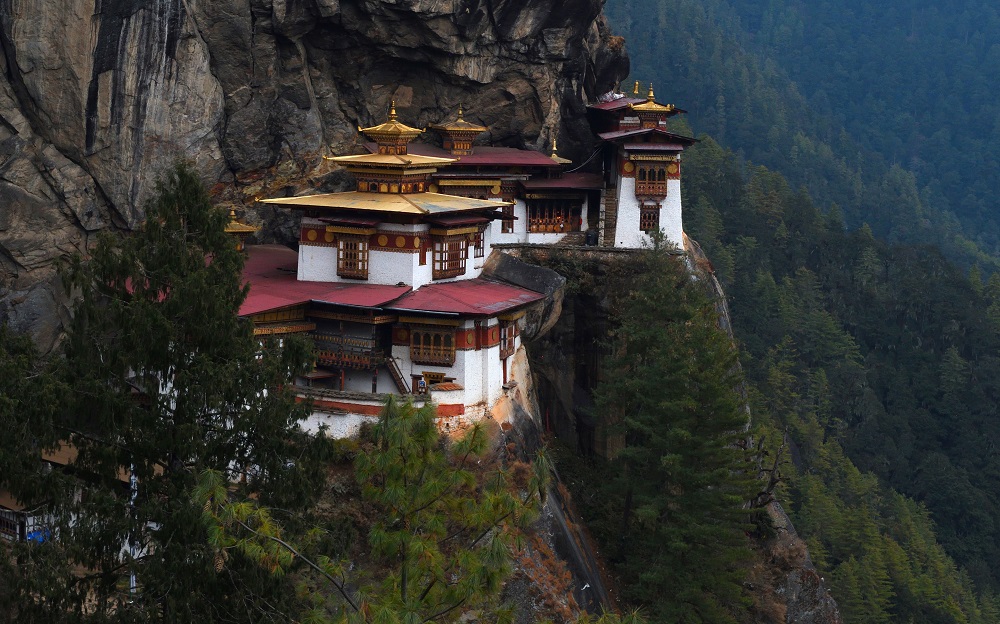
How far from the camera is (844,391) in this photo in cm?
6944

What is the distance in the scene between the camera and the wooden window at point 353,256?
32312 millimetres

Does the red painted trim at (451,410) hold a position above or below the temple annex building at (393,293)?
below

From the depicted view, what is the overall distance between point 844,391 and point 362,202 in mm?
43475

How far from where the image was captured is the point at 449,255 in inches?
1303

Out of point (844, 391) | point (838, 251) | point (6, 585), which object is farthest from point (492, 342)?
point (838, 251)

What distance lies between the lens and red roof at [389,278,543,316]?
30.0m

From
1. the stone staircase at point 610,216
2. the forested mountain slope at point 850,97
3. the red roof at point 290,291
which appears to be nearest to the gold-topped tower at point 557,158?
the stone staircase at point 610,216

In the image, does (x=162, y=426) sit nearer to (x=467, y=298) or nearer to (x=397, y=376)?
(x=397, y=376)

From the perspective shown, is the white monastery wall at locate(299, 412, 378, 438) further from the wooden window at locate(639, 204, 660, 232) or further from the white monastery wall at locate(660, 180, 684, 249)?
the white monastery wall at locate(660, 180, 684, 249)

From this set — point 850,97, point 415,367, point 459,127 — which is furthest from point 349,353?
point 850,97

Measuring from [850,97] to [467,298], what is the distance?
13448 cm

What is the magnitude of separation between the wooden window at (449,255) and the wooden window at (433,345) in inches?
104

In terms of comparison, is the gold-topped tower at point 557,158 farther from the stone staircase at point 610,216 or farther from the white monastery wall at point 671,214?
the white monastery wall at point 671,214

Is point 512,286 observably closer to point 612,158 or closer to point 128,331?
point 612,158
